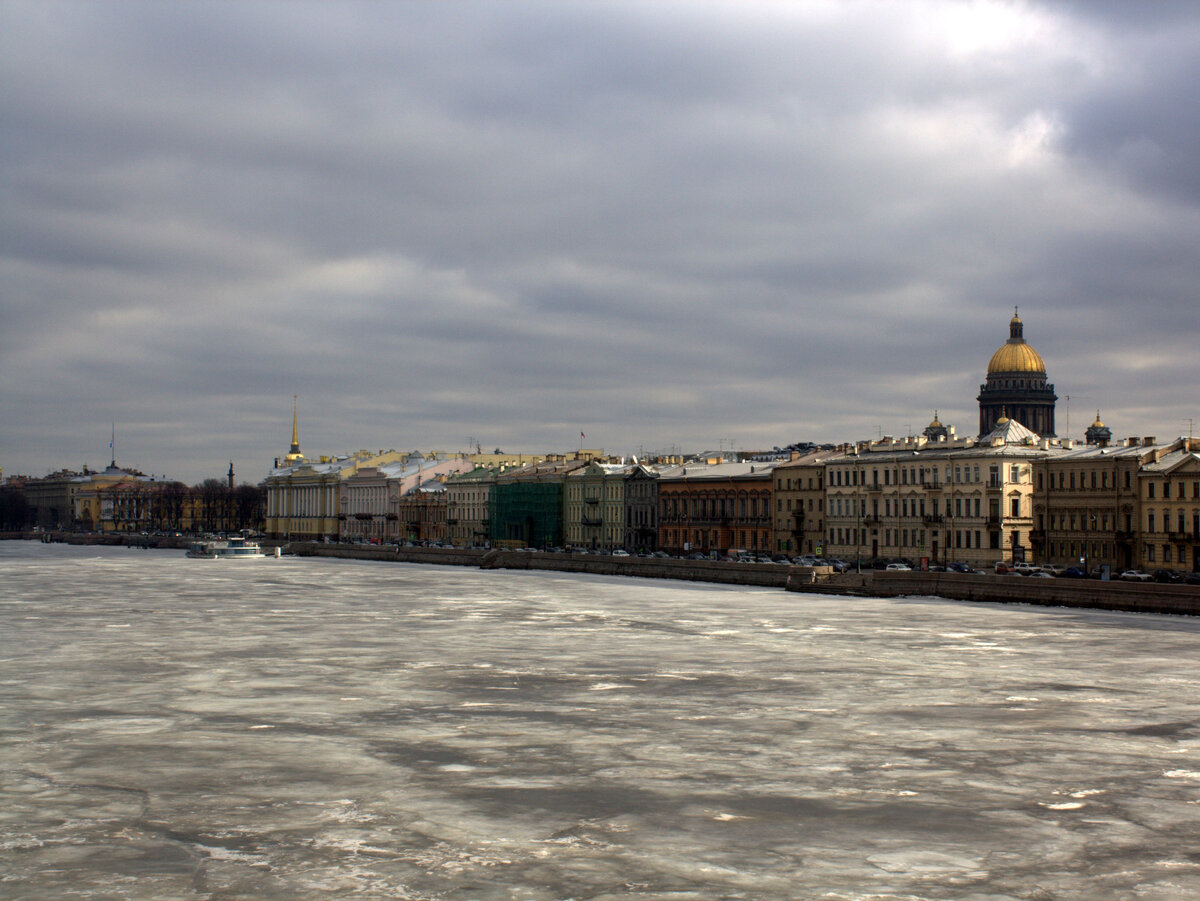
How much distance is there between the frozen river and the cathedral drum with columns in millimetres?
75372

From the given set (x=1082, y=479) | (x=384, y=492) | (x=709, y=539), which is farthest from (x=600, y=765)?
(x=384, y=492)

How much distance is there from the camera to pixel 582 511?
346 feet

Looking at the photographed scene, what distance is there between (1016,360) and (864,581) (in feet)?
195

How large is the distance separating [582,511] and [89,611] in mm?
59055

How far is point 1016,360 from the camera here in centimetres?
11338

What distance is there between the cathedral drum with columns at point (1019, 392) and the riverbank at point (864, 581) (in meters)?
42.2

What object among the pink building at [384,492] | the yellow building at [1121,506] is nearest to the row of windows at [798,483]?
the yellow building at [1121,506]

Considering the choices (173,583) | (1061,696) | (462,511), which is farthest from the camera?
(462,511)

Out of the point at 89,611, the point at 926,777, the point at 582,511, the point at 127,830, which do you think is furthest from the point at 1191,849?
the point at 582,511

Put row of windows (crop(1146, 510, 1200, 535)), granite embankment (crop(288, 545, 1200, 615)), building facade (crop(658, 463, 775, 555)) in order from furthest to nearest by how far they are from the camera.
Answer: building facade (crop(658, 463, 775, 555)) → row of windows (crop(1146, 510, 1200, 535)) → granite embankment (crop(288, 545, 1200, 615))

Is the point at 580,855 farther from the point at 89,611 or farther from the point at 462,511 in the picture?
the point at 462,511

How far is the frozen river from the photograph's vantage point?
1433 centimetres

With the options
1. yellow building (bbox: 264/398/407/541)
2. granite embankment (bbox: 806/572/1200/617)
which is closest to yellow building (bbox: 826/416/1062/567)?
granite embankment (bbox: 806/572/1200/617)

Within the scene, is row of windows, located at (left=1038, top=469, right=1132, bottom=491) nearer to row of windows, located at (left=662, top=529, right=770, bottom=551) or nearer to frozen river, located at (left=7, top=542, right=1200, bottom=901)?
row of windows, located at (left=662, top=529, right=770, bottom=551)
